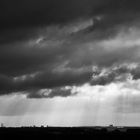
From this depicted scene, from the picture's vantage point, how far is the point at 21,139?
14412 cm

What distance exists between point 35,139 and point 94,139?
20275mm

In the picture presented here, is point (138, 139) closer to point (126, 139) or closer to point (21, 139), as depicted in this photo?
point (126, 139)

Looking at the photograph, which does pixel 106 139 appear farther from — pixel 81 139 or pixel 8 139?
pixel 8 139

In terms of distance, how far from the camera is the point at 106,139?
146375 millimetres

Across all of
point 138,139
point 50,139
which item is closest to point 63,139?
point 50,139

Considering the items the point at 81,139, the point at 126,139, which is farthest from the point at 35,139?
the point at 126,139

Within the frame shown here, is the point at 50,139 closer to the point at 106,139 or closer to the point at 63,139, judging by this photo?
→ the point at 63,139

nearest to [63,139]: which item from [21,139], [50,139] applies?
[50,139]

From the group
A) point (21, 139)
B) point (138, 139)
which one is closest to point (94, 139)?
point (138, 139)

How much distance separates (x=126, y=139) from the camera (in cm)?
14612

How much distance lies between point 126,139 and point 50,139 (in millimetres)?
26225

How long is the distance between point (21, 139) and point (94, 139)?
81.0 ft

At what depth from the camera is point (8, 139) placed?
142 m

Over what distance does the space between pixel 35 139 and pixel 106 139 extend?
2440cm
